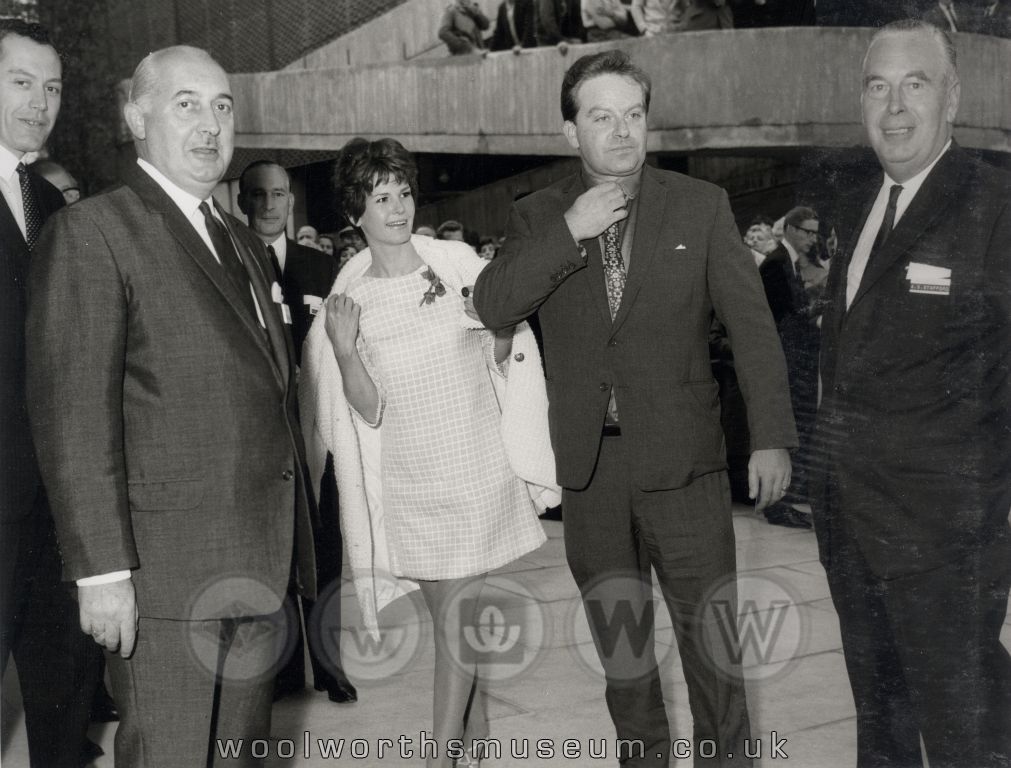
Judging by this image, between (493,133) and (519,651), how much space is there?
7.39 meters

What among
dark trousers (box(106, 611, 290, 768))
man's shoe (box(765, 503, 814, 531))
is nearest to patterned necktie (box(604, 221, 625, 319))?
dark trousers (box(106, 611, 290, 768))

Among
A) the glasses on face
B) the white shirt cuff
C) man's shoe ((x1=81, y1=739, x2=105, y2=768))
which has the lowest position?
man's shoe ((x1=81, y1=739, x2=105, y2=768))

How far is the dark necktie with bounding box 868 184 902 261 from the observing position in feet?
8.25

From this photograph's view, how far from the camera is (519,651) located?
4.33 metres

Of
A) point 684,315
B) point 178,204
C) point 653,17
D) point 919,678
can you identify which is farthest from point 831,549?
point 653,17

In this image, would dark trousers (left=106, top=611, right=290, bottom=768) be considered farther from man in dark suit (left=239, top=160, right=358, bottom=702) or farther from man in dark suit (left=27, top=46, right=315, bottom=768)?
man in dark suit (left=239, top=160, right=358, bottom=702)

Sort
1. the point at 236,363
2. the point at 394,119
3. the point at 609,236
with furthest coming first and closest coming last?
1. the point at 394,119
2. the point at 609,236
3. the point at 236,363

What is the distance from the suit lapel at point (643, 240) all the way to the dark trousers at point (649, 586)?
36 centimetres

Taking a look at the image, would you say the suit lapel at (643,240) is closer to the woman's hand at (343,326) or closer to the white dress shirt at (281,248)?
the woman's hand at (343,326)

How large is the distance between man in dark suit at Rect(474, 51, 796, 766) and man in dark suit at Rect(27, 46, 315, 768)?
713 mm

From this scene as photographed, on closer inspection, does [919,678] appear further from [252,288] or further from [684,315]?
[252,288]

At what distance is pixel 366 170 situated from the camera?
2.92m

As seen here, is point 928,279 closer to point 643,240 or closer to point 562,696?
point 643,240

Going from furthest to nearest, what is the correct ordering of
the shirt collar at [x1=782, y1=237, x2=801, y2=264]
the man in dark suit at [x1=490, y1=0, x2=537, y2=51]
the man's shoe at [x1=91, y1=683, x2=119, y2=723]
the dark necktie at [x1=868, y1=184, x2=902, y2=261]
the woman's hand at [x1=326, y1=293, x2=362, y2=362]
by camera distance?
1. the man in dark suit at [x1=490, y1=0, x2=537, y2=51]
2. the shirt collar at [x1=782, y1=237, x2=801, y2=264]
3. the man's shoe at [x1=91, y1=683, x2=119, y2=723]
4. the woman's hand at [x1=326, y1=293, x2=362, y2=362]
5. the dark necktie at [x1=868, y1=184, x2=902, y2=261]
